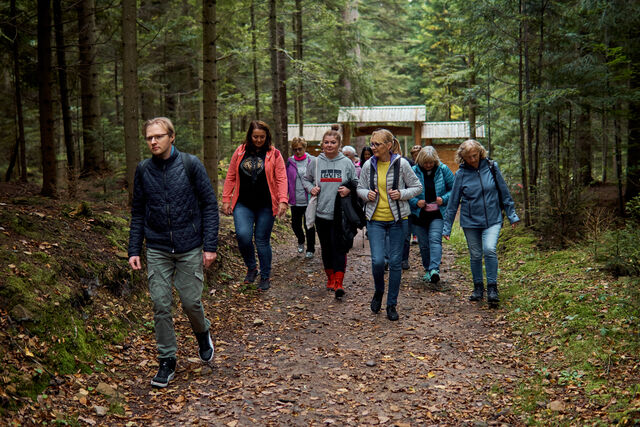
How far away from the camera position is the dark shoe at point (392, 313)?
20.8ft

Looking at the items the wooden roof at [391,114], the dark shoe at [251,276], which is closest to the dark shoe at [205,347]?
the dark shoe at [251,276]

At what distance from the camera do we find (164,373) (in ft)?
14.5

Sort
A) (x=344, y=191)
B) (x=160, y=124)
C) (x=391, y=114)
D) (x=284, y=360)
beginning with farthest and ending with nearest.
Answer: (x=391, y=114)
(x=344, y=191)
(x=284, y=360)
(x=160, y=124)

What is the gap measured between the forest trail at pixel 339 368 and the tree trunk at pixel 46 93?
4653 millimetres

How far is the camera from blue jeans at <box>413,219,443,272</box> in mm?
7891

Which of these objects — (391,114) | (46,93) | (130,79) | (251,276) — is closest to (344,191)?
(251,276)

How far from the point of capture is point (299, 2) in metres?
16.4

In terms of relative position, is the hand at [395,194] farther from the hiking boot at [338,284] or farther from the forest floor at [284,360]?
the hiking boot at [338,284]

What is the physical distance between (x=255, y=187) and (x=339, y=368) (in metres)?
3.04

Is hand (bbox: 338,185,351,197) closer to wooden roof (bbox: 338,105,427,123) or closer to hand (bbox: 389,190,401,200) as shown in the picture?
hand (bbox: 389,190,401,200)

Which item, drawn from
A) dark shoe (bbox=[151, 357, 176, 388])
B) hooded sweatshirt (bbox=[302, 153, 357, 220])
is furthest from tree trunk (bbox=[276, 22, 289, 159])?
dark shoe (bbox=[151, 357, 176, 388])

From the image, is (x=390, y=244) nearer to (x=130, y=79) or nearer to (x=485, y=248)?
(x=485, y=248)

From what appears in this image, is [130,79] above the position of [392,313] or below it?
above

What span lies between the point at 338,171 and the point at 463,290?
2820mm
